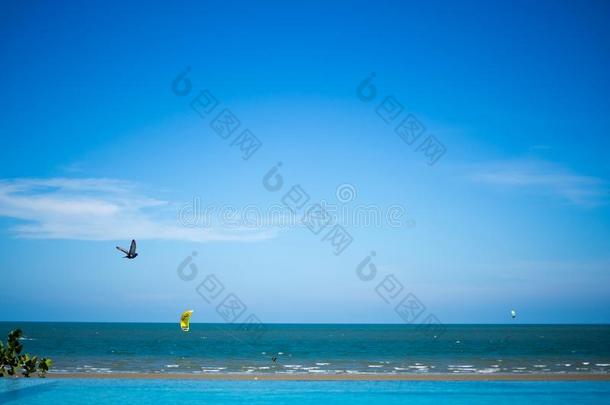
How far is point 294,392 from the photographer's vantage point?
954 inches

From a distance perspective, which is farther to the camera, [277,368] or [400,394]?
[277,368]

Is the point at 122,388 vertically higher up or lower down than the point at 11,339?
lower down

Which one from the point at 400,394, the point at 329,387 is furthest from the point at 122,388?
the point at 400,394

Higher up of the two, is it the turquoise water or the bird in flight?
the bird in flight

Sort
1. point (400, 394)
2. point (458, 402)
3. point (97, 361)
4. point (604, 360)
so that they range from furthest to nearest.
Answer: point (604, 360)
point (97, 361)
point (400, 394)
point (458, 402)

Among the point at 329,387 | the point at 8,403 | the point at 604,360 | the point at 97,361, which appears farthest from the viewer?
the point at 604,360

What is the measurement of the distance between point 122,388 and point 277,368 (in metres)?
18.5

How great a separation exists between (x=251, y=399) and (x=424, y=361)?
1201 inches

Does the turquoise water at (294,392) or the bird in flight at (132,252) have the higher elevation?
the bird in flight at (132,252)

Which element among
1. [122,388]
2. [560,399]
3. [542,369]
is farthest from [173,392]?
[542,369]

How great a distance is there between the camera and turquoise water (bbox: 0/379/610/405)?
71.9 ft

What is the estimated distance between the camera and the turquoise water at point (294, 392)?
21.9m

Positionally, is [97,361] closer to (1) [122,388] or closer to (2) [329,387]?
(1) [122,388]

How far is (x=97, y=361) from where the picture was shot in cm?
4681
